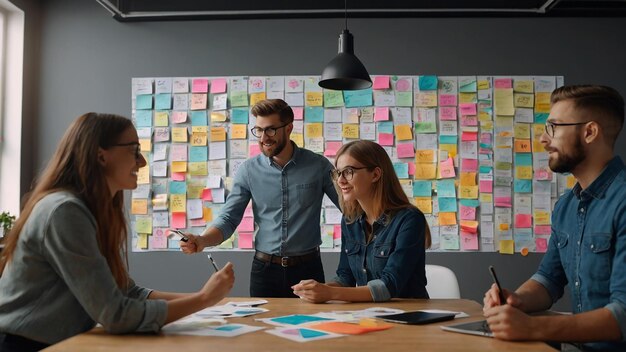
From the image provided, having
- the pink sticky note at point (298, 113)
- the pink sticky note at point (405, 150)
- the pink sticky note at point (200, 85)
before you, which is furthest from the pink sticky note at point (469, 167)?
the pink sticky note at point (200, 85)

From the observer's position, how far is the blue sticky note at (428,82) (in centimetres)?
423

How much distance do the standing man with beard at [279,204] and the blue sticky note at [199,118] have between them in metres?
1.11

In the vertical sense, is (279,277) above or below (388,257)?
below

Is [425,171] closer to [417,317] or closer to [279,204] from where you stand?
[279,204]

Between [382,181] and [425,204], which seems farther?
[425,204]

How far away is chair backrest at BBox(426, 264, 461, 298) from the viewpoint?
2.86 meters

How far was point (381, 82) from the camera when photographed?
4.23 m

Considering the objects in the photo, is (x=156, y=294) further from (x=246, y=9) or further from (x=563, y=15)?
(x=563, y=15)

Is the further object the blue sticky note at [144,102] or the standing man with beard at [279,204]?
the blue sticky note at [144,102]

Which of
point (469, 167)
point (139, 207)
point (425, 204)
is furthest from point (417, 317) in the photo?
point (139, 207)

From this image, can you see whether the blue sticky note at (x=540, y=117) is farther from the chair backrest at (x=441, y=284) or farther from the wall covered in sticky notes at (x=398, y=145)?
the chair backrest at (x=441, y=284)

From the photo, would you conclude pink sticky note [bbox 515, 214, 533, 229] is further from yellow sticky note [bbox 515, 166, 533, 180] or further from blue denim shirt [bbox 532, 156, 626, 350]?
blue denim shirt [bbox 532, 156, 626, 350]

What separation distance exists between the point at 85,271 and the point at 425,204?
3028 mm

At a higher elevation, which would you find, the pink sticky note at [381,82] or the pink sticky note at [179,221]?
the pink sticky note at [381,82]
